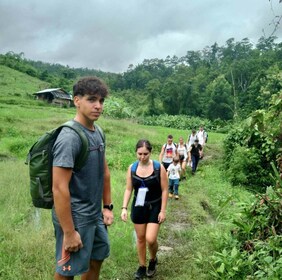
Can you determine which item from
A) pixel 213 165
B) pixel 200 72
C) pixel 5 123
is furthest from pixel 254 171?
pixel 200 72

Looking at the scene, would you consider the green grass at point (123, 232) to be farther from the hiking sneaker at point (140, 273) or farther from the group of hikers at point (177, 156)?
the group of hikers at point (177, 156)

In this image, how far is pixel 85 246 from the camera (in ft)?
8.82

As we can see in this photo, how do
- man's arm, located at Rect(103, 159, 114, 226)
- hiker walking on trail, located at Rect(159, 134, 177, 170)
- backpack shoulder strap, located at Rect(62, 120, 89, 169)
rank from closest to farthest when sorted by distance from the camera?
backpack shoulder strap, located at Rect(62, 120, 89, 169) < man's arm, located at Rect(103, 159, 114, 226) < hiker walking on trail, located at Rect(159, 134, 177, 170)

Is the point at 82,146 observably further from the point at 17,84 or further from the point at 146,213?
the point at 17,84

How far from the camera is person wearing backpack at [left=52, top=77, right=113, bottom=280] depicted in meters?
2.46

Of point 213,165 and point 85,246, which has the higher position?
point 85,246

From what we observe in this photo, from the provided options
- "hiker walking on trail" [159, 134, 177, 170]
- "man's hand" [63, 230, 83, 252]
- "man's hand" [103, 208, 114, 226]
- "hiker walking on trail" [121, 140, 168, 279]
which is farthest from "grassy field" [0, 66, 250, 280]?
"man's hand" [63, 230, 83, 252]

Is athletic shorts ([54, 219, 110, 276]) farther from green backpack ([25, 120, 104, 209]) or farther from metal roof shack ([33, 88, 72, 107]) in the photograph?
metal roof shack ([33, 88, 72, 107])

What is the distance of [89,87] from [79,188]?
2.49ft

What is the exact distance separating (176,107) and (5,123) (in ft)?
124

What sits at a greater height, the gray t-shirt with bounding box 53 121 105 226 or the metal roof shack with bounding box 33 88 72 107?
the metal roof shack with bounding box 33 88 72 107

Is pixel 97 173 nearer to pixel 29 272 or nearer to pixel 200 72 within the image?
pixel 29 272

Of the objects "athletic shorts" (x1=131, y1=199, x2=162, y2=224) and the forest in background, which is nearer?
"athletic shorts" (x1=131, y1=199, x2=162, y2=224)

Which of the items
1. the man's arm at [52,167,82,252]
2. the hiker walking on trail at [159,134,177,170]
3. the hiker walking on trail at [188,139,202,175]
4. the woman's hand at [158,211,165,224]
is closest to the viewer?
the man's arm at [52,167,82,252]
